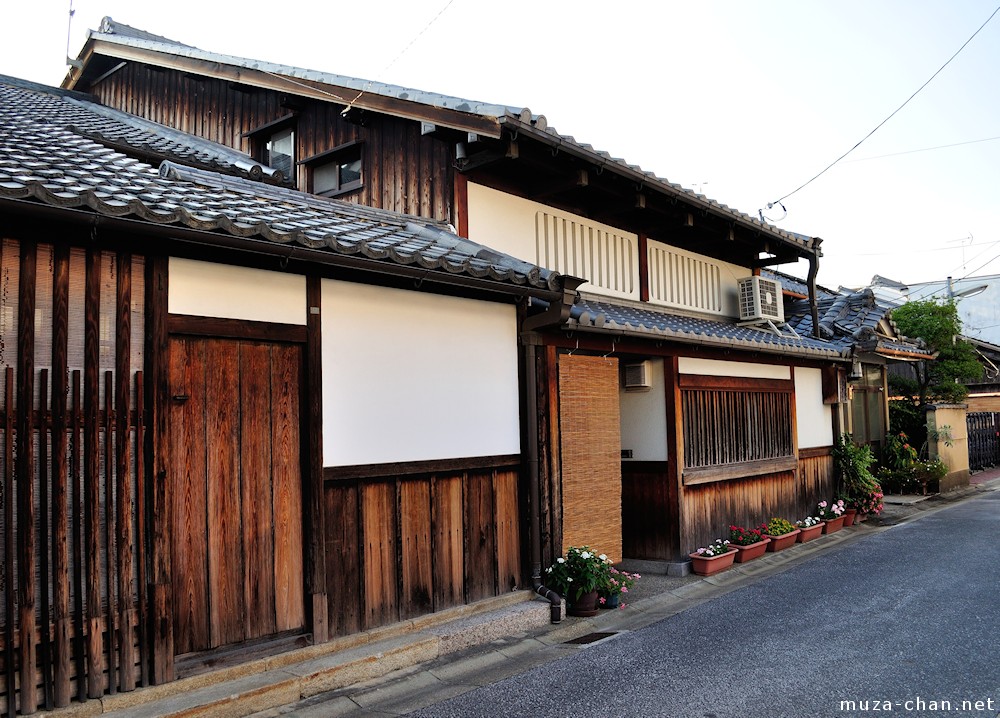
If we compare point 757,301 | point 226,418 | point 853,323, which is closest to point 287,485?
point 226,418

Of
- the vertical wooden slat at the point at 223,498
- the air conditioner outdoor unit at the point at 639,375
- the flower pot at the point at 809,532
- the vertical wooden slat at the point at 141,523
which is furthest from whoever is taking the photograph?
the flower pot at the point at 809,532

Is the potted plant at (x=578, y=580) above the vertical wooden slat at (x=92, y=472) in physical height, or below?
below

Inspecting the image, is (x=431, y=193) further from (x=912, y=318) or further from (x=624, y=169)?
(x=912, y=318)

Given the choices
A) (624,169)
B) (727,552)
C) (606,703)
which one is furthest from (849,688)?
(624,169)

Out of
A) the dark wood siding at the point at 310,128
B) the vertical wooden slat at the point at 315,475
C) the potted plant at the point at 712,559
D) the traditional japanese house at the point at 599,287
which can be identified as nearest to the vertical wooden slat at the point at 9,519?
the vertical wooden slat at the point at 315,475

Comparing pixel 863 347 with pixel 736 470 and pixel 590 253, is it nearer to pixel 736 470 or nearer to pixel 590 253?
pixel 736 470

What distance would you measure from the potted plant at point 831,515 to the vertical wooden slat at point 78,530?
42.4 feet

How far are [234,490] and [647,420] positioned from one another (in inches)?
274

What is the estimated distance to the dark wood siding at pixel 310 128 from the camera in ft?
32.1

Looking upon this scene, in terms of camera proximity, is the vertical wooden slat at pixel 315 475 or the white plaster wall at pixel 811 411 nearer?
the vertical wooden slat at pixel 315 475

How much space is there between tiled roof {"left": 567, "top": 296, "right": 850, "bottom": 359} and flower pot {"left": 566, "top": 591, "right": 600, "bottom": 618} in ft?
10.2

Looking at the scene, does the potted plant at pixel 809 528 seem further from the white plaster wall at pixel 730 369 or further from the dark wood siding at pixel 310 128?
the dark wood siding at pixel 310 128

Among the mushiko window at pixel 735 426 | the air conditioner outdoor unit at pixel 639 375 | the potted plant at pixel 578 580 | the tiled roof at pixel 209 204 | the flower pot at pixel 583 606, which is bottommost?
the flower pot at pixel 583 606

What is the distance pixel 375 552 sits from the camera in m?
7.00
